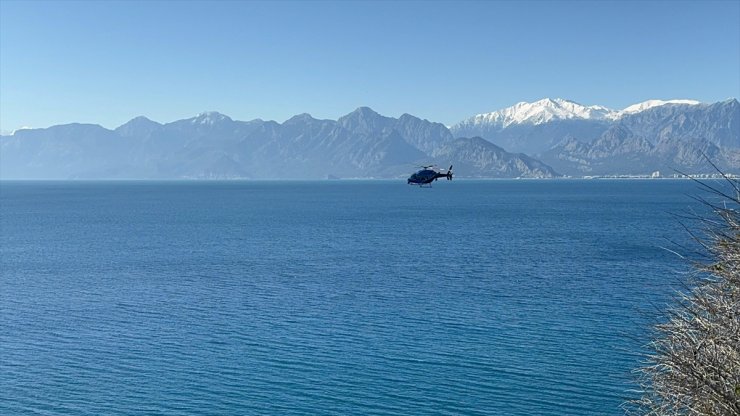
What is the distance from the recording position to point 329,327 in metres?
60.8

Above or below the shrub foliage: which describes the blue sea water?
below

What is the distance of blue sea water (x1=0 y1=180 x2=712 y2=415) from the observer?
44.9 meters

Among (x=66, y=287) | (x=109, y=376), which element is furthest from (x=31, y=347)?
(x=66, y=287)

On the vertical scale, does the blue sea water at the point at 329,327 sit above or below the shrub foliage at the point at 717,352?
below

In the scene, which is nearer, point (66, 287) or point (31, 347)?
point (31, 347)

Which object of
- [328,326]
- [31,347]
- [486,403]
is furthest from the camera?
[328,326]

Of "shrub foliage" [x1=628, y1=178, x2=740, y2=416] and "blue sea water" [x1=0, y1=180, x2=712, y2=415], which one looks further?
"blue sea water" [x1=0, y1=180, x2=712, y2=415]

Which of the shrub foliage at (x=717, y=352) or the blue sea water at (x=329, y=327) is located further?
the blue sea water at (x=329, y=327)

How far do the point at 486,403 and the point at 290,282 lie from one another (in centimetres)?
4352

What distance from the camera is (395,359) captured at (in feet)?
170

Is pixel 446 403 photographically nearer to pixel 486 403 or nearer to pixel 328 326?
pixel 486 403

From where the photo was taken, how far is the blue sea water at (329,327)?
44906 mm

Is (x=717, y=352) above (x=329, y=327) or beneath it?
above

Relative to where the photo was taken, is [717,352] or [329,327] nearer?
[717,352]
